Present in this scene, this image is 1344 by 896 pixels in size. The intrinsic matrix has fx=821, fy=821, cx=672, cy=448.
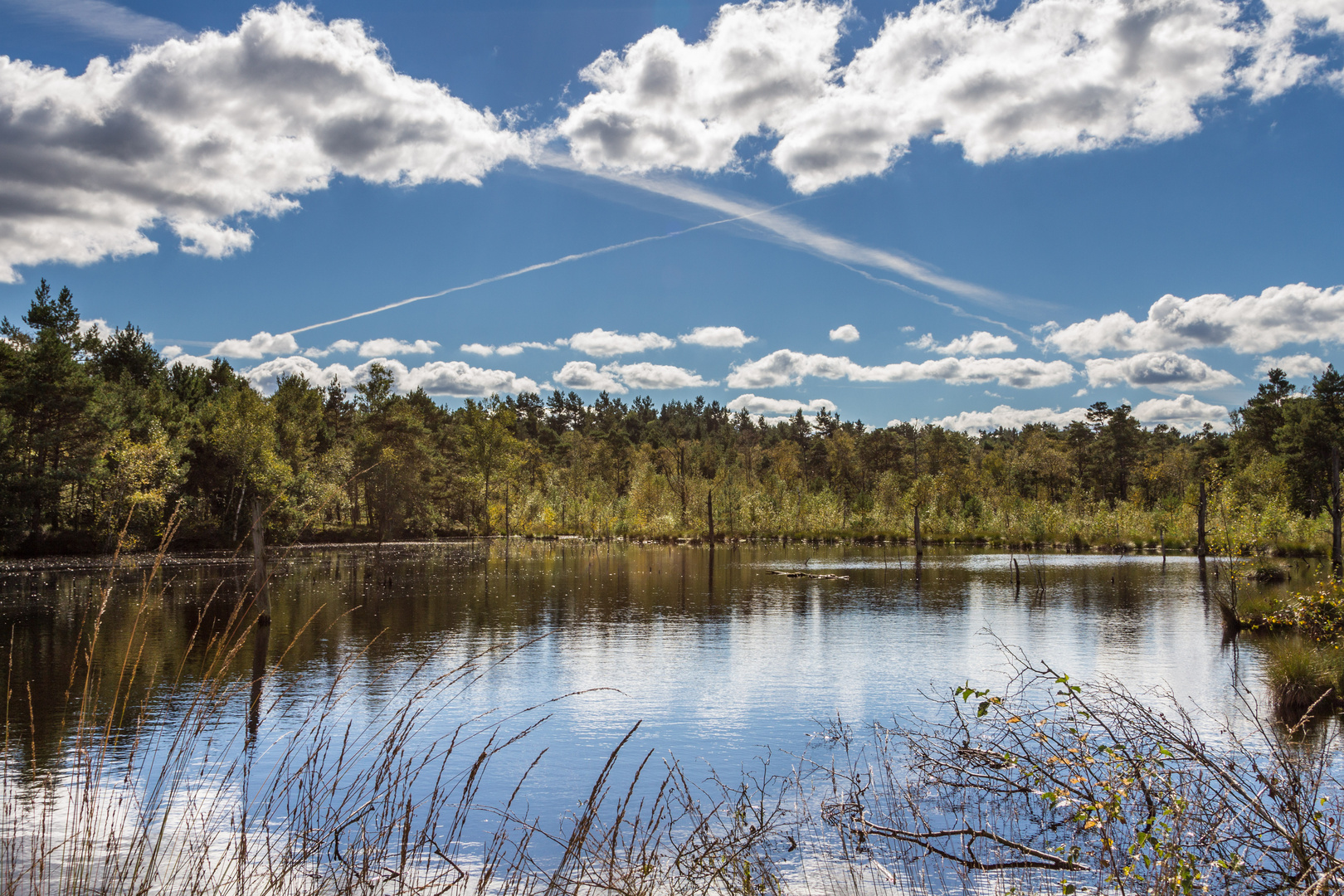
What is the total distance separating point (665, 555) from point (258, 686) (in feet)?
163

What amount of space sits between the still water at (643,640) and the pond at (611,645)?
0.37 feet

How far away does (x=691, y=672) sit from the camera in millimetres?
21938

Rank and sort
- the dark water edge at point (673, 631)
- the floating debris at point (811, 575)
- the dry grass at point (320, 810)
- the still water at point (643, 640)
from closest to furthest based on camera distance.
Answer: the dry grass at point (320, 810) < the still water at point (643, 640) < the dark water edge at point (673, 631) < the floating debris at point (811, 575)

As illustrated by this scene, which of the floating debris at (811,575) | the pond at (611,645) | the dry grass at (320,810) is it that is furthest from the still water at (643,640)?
the floating debris at (811,575)

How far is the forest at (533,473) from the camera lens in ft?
168

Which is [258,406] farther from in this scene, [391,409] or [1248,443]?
[1248,443]

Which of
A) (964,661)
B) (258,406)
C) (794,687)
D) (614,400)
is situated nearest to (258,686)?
(794,687)

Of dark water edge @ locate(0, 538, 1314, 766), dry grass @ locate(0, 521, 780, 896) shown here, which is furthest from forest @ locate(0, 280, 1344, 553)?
dry grass @ locate(0, 521, 780, 896)

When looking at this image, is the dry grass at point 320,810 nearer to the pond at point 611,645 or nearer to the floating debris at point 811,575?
the pond at point 611,645

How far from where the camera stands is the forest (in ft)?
168

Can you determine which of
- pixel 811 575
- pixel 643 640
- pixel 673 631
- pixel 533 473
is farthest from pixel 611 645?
pixel 533 473

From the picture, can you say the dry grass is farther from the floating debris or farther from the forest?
the floating debris

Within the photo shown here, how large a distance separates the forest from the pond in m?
5.14

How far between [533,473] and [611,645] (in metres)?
89.2
